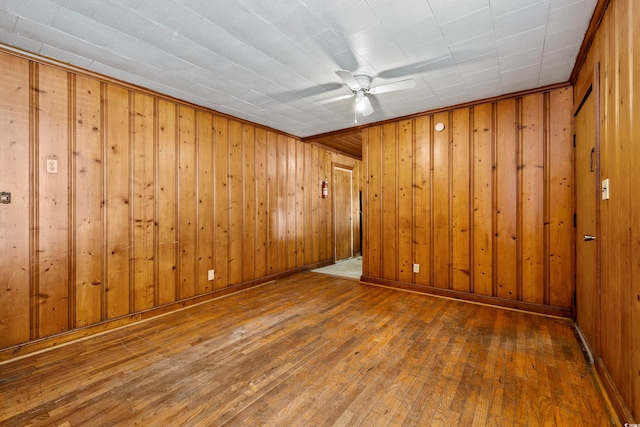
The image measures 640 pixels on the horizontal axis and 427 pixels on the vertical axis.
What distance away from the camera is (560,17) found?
2094mm

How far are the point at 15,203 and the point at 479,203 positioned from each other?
507cm

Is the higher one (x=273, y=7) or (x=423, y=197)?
(x=273, y=7)

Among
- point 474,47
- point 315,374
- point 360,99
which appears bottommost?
point 315,374

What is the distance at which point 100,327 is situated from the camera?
2902 mm

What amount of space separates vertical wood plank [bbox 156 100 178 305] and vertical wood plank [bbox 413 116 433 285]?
3444 mm

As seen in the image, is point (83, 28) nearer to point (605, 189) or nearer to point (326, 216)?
point (605, 189)

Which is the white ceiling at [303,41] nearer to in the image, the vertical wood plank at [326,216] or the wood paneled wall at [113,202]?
the wood paneled wall at [113,202]

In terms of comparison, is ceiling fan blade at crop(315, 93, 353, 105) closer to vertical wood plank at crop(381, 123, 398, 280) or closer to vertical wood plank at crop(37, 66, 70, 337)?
vertical wood plank at crop(381, 123, 398, 280)

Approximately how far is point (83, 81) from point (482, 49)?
155 inches

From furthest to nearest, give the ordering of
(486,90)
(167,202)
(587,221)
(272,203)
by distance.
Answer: (272,203) < (167,202) < (486,90) < (587,221)

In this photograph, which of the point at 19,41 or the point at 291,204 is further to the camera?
the point at 291,204

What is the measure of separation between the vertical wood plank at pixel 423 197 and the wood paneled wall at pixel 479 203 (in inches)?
0.6

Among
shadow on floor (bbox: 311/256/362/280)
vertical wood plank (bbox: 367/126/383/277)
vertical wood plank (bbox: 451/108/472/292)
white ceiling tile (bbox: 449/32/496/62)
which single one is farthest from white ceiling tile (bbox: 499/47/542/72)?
shadow on floor (bbox: 311/256/362/280)

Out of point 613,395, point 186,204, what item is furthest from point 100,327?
point 613,395
